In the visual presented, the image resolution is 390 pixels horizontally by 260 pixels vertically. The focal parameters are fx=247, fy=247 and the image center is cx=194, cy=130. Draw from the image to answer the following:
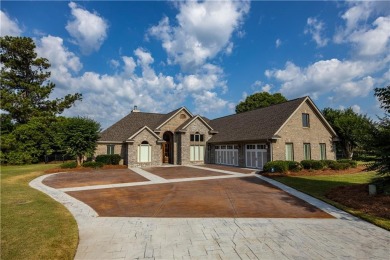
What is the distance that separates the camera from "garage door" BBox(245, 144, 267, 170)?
25062mm

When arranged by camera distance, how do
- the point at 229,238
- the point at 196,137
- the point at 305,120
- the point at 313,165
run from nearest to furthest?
the point at 229,238 → the point at 313,165 → the point at 305,120 → the point at 196,137

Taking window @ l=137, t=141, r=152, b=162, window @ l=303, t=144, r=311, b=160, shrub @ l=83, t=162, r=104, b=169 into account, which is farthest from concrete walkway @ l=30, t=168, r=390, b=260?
window @ l=137, t=141, r=152, b=162

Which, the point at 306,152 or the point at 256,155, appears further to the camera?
the point at 306,152

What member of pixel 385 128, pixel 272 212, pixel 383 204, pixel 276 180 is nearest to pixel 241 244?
pixel 272 212

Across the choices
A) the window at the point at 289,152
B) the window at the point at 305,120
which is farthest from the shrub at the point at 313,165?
the window at the point at 305,120

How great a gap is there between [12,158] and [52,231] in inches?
1220

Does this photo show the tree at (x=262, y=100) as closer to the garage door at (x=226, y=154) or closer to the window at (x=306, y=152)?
the garage door at (x=226, y=154)

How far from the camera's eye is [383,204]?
1009 centimetres

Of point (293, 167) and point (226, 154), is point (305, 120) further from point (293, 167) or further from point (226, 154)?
point (226, 154)

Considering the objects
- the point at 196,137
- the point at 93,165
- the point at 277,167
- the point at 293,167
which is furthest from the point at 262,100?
the point at 93,165

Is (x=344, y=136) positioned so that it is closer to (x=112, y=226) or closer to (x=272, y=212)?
(x=272, y=212)

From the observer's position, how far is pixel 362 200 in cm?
1095

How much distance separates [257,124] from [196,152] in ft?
32.5

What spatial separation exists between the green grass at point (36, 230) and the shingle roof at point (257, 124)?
1917 centimetres
